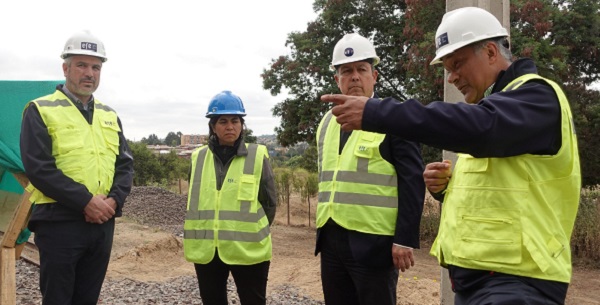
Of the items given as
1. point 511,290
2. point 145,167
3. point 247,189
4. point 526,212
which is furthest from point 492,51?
point 145,167

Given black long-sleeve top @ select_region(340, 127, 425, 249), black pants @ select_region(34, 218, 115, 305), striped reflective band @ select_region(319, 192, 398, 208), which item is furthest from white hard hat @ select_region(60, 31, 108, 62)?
black long-sleeve top @ select_region(340, 127, 425, 249)

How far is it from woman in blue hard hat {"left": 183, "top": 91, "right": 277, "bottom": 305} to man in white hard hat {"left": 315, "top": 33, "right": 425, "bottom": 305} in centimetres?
53

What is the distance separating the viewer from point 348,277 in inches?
122

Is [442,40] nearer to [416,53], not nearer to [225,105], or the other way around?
[225,105]

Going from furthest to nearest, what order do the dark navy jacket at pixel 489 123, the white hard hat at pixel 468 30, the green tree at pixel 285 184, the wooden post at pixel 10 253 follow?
the green tree at pixel 285 184 < the wooden post at pixel 10 253 < the white hard hat at pixel 468 30 < the dark navy jacket at pixel 489 123

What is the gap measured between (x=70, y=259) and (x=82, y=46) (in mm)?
1423

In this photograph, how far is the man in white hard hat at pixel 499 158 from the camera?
5.63ft

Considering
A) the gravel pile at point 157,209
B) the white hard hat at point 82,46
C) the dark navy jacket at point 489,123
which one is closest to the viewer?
the dark navy jacket at point 489,123

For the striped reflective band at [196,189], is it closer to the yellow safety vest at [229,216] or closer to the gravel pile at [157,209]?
the yellow safety vest at [229,216]

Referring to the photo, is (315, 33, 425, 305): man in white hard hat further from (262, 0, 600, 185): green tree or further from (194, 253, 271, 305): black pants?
(262, 0, 600, 185): green tree

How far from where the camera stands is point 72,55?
11.8 feet

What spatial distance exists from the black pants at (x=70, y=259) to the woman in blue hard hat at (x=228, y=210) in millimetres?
580

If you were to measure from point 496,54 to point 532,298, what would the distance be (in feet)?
2.91

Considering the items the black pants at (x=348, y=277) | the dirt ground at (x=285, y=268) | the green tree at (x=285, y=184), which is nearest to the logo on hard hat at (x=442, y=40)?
the black pants at (x=348, y=277)
